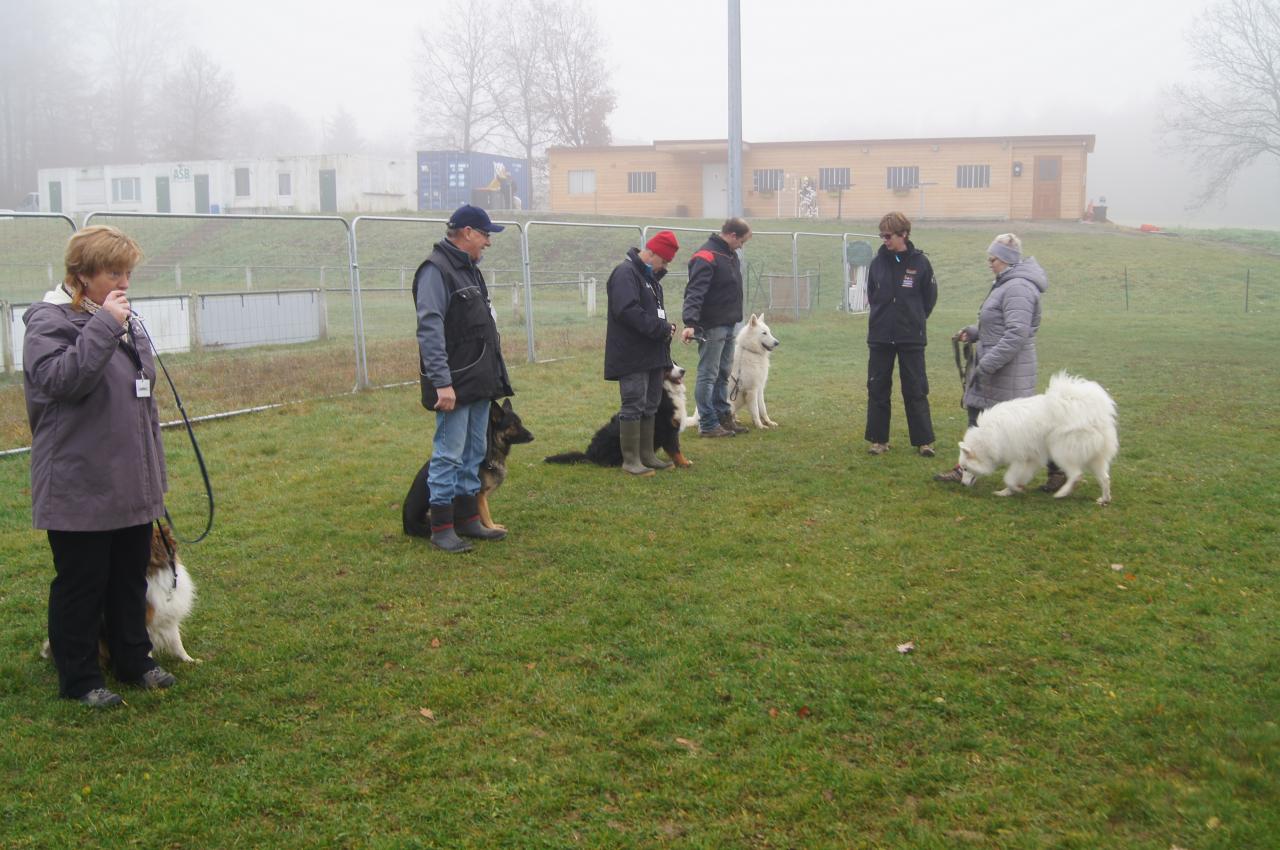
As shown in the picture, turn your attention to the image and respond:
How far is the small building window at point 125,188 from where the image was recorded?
153ft

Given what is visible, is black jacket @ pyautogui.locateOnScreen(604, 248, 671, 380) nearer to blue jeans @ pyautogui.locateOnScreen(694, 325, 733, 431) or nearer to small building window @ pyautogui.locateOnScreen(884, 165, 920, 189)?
blue jeans @ pyautogui.locateOnScreen(694, 325, 733, 431)

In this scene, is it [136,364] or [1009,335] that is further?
[1009,335]

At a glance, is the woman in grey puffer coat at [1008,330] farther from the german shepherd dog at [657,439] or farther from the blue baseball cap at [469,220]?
the blue baseball cap at [469,220]

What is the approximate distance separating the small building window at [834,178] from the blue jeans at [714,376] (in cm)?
3602

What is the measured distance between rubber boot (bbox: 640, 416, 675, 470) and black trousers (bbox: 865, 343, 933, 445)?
1883mm

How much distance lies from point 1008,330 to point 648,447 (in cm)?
284

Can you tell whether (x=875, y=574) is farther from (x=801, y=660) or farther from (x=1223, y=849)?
(x=1223, y=849)

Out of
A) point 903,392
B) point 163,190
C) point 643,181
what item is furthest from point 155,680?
point 163,190

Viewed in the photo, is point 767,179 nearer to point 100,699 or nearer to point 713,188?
point 713,188

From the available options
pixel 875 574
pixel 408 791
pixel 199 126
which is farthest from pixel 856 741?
pixel 199 126

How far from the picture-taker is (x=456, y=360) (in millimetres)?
5410

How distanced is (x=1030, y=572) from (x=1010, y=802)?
2.42 metres

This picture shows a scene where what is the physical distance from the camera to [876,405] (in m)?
8.11

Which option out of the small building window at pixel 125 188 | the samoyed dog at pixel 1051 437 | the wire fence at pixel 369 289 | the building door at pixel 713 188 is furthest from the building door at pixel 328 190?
the samoyed dog at pixel 1051 437
